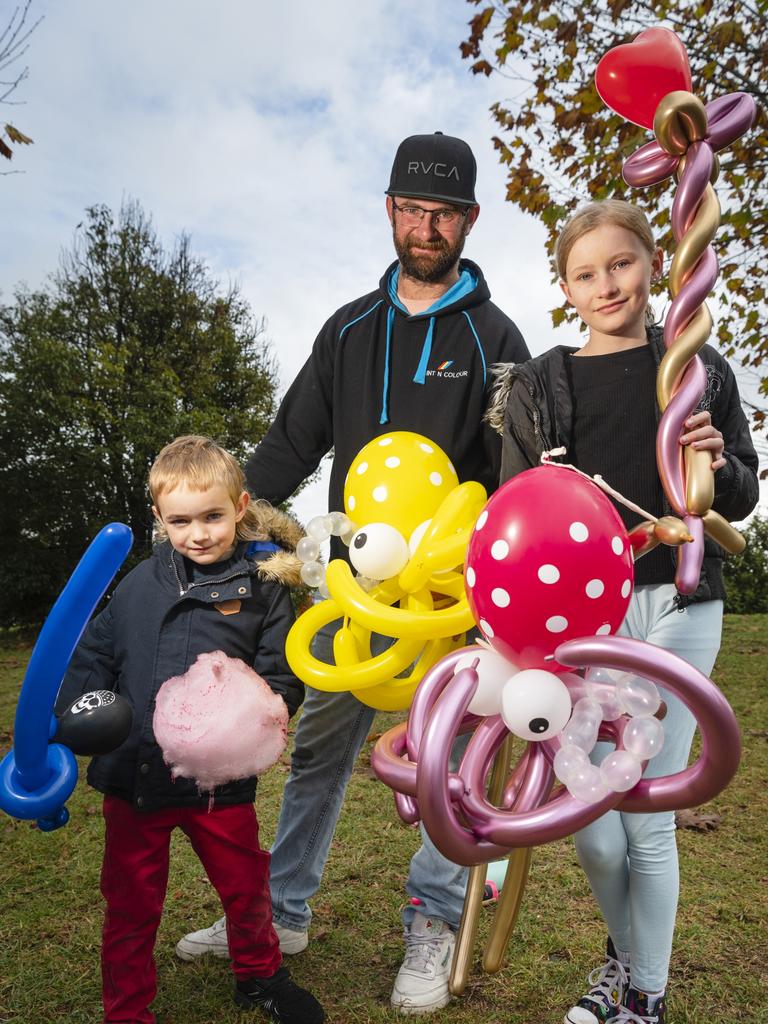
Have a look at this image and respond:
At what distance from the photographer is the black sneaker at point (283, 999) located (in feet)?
8.21

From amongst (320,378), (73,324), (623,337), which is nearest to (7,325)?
(73,324)

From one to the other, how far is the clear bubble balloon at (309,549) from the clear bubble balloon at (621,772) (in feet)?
3.10

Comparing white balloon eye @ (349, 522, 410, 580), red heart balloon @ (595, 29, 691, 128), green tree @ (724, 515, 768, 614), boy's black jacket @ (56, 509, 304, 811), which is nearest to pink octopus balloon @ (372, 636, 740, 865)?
white balloon eye @ (349, 522, 410, 580)

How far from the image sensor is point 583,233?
216 centimetres

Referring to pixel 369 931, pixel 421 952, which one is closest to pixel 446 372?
pixel 421 952

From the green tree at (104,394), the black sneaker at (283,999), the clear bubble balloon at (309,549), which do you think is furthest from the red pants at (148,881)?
the green tree at (104,394)

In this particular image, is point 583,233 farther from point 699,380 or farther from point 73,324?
point 73,324

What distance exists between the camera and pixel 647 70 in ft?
6.18

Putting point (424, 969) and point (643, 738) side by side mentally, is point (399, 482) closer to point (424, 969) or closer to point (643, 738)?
point (643, 738)

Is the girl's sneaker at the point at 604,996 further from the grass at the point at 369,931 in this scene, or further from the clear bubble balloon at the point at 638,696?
→ the clear bubble balloon at the point at 638,696

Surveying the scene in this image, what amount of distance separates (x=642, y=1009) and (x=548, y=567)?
1484 mm

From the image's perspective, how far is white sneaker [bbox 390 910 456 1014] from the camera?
2633mm

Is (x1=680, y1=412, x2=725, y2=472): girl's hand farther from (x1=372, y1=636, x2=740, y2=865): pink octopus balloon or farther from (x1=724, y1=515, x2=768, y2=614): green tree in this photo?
(x1=724, y1=515, x2=768, y2=614): green tree

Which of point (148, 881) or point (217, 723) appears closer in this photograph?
point (217, 723)
